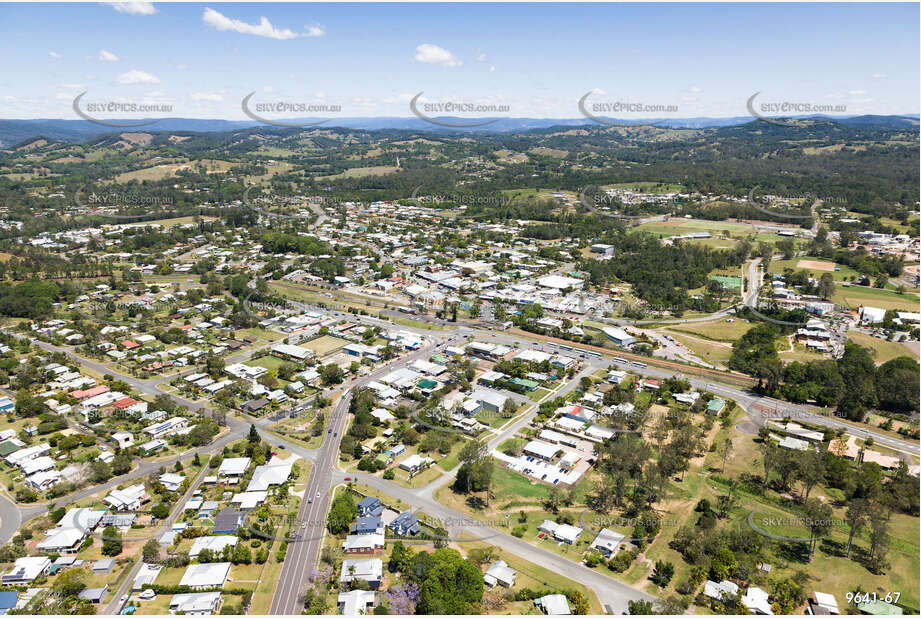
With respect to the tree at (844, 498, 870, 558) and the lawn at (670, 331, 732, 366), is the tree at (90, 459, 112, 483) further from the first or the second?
the lawn at (670, 331, 732, 366)

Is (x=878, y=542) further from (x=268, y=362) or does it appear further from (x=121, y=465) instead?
(x=268, y=362)

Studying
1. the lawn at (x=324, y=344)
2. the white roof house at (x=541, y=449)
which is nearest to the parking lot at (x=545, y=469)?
the white roof house at (x=541, y=449)

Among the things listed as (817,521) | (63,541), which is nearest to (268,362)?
(63,541)

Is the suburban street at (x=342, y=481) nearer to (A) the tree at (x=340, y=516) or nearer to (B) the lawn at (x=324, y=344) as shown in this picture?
(A) the tree at (x=340, y=516)

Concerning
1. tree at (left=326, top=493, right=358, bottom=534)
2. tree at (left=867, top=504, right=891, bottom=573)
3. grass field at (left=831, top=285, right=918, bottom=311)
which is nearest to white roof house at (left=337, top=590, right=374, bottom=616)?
tree at (left=326, top=493, right=358, bottom=534)

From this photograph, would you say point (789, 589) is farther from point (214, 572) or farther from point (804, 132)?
point (804, 132)

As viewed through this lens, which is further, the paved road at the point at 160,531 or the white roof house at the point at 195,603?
the paved road at the point at 160,531

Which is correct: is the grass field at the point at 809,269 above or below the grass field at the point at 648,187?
below
